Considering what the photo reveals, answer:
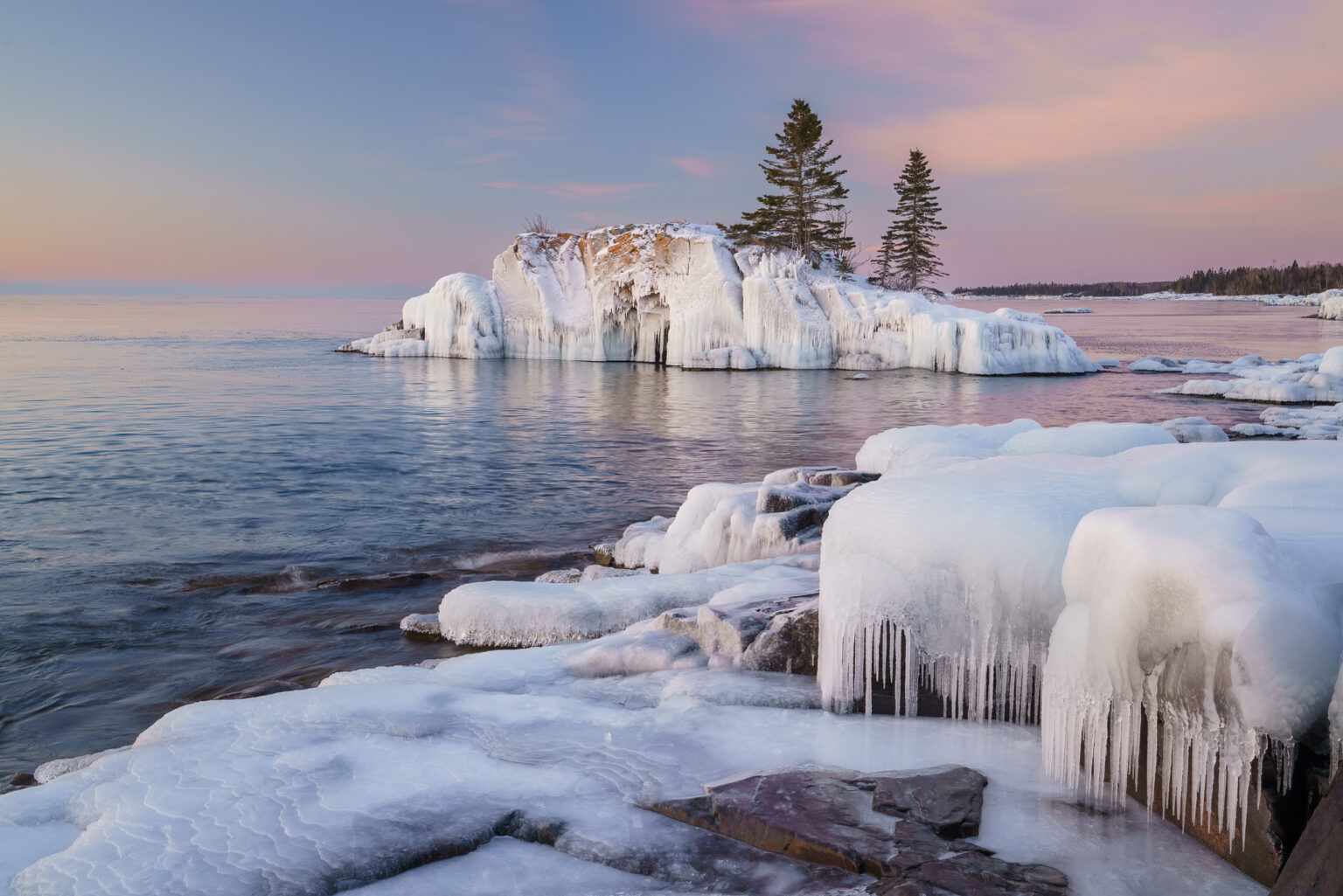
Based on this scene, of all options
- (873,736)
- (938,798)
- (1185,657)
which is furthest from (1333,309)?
(938,798)

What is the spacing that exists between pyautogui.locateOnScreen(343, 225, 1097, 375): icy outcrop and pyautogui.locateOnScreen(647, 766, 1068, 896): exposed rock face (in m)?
35.9

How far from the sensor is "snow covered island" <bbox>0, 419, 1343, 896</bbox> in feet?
10.8

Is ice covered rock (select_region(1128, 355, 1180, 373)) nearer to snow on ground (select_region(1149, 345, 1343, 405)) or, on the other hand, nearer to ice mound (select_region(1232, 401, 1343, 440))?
snow on ground (select_region(1149, 345, 1343, 405))

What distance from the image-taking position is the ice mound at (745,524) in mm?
8602

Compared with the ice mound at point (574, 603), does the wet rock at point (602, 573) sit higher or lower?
lower

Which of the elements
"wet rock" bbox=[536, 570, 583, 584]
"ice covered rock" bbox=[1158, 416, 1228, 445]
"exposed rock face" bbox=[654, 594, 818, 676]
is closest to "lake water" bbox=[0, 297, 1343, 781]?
"wet rock" bbox=[536, 570, 583, 584]

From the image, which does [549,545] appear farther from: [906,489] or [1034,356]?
[1034,356]

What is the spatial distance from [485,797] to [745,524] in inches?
206

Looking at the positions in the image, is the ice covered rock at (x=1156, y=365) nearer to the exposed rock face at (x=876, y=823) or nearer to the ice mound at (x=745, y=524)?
the ice mound at (x=745, y=524)

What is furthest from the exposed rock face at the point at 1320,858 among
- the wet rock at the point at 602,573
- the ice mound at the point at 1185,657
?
the wet rock at the point at 602,573

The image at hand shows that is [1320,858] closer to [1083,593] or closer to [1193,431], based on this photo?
[1083,593]

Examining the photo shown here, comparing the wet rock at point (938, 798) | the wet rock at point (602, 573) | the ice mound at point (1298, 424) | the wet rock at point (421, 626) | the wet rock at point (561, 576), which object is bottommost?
the wet rock at point (421, 626)

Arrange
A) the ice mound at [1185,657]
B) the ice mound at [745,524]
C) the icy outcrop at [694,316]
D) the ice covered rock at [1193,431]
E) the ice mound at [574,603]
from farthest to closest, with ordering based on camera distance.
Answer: the icy outcrop at [694,316] → the ice covered rock at [1193,431] → the ice mound at [745,524] → the ice mound at [574,603] → the ice mound at [1185,657]

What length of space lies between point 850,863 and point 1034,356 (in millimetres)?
38228
